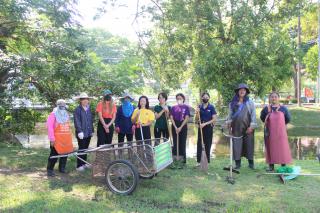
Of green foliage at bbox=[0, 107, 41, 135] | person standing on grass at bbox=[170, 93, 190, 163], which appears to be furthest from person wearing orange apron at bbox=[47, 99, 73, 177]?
green foliage at bbox=[0, 107, 41, 135]

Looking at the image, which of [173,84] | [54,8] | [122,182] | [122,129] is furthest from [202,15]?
[122,182]

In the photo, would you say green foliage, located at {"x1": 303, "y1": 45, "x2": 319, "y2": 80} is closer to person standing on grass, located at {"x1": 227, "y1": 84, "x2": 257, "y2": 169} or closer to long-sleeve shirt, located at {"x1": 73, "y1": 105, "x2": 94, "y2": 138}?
person standing on grass, located at {"x1": 227, "y1": 84, "x2": 257, "y2": 169}

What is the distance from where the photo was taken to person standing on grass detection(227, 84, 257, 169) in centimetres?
784

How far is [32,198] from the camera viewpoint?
585cm

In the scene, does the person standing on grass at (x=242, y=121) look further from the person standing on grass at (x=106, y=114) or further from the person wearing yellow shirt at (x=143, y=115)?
the person standing on grass at (x=106, y=114)

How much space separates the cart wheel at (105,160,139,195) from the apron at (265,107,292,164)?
3.10 m

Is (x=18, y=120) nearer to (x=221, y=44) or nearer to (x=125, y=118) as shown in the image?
(x=125, y=118)

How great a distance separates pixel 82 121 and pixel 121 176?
183cm

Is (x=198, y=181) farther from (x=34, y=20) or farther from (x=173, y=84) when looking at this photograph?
(x=34, y=20)

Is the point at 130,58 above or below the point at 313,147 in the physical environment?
above

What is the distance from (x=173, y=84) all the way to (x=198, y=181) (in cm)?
573

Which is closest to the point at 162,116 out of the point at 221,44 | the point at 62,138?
the point at 62,138

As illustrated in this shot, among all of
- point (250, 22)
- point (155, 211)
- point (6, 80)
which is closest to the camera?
point (155, 211)

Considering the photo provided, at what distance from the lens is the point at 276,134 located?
7.59 meters
